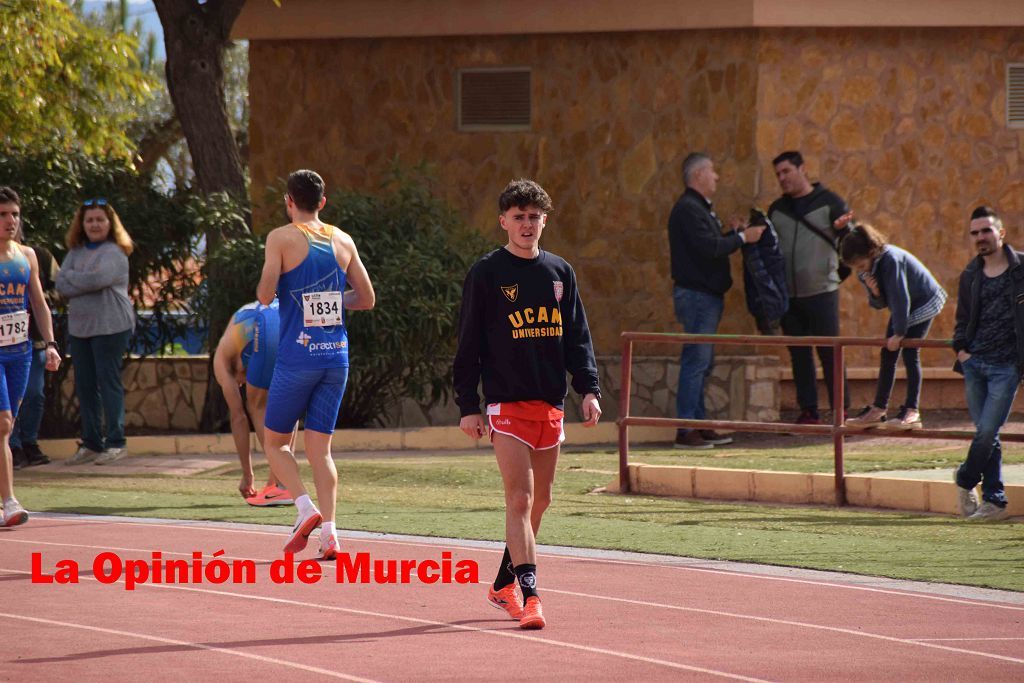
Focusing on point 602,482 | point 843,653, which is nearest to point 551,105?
point 602,482

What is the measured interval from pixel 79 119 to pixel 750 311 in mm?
6816

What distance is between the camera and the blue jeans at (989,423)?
422 inches

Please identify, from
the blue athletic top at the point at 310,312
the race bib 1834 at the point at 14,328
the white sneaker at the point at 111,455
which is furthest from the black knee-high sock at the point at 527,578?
the white sneaker at the point at 111,455

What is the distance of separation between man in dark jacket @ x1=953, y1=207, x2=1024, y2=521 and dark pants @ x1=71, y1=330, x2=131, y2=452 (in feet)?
23.6

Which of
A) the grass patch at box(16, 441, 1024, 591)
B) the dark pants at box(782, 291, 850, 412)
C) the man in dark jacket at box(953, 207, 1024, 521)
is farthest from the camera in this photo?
the dark pants at box(782, 291, 850, 412)

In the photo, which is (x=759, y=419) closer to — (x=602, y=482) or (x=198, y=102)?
(x=602, y=482)

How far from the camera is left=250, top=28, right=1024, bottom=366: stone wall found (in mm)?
17344

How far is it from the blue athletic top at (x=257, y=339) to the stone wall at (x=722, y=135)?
611cm

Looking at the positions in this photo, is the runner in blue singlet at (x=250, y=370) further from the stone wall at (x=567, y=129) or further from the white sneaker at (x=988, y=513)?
the stone wall at (x=567, y=129)

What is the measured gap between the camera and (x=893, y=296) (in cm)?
1279

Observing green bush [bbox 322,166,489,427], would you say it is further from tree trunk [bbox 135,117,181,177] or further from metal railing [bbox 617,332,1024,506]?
tree trunk [bbox 135,117,181,177]

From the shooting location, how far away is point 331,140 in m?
19.0

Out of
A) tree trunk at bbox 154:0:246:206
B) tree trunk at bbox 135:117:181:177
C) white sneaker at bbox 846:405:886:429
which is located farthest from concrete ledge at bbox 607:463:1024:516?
tree trunk at bbox 135:117:181:177

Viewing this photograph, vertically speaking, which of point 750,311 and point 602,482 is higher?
point 750,311
